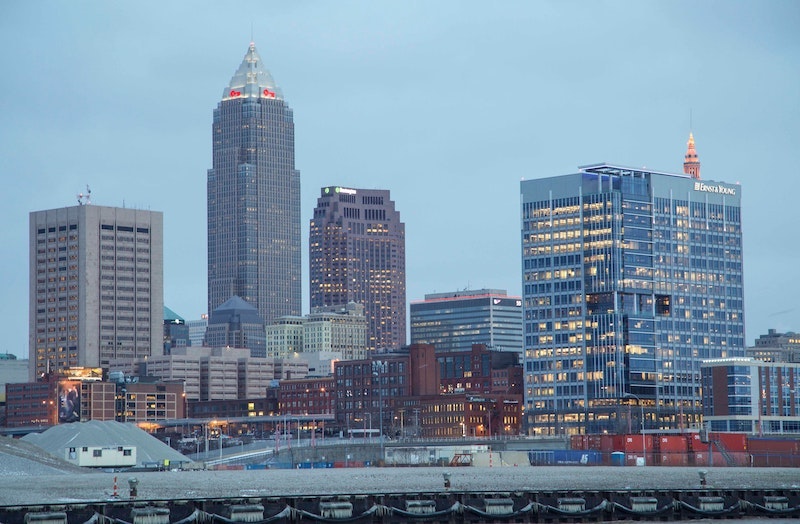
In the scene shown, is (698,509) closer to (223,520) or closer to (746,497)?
(746,497)

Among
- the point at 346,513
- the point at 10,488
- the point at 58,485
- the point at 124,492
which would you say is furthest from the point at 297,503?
the point at 58,485

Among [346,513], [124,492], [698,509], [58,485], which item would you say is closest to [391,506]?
[346,513]

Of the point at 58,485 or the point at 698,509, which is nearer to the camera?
the point at 698,509

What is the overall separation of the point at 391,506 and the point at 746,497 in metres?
28.6

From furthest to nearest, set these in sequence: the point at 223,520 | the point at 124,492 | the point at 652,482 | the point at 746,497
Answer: the point at 652,482, the point at 124,492, the point at 746,497, the point at 223,520

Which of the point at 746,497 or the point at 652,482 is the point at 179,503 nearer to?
the point at 746,497

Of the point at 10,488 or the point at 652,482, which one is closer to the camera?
the point at 10,488

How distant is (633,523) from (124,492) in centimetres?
7189

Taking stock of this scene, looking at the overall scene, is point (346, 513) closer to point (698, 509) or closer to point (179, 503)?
point (179, 503)

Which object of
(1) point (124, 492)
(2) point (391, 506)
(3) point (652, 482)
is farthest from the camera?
(3) point (652, 482)

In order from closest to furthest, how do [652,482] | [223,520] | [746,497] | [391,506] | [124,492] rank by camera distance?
[223,520] < [391,506] < [746,497] < [124,492] < [652,482]

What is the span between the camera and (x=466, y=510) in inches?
4240

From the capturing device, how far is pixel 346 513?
106 metres

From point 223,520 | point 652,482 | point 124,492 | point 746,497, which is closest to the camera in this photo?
point 223,520
